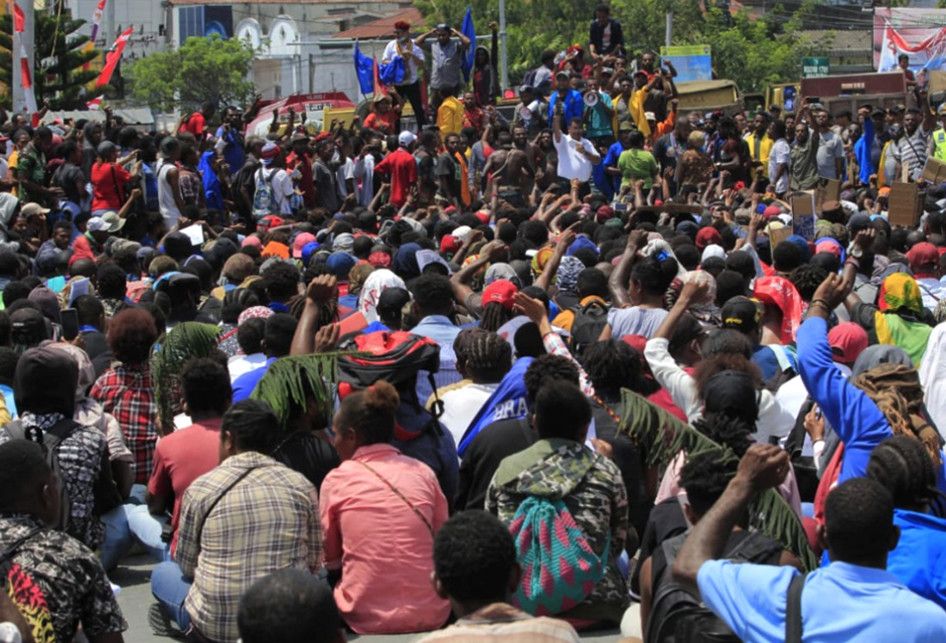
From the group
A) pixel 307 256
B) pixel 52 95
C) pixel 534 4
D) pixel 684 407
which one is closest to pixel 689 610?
pixel 684 407

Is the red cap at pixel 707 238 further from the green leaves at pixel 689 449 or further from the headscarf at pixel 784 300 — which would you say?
the green leaves at pixel 689 449

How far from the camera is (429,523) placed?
616 centimetres

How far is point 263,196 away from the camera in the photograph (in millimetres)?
18047

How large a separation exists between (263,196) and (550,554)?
12748 mm

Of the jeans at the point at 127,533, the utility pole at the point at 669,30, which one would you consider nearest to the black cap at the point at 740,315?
the jeans at the point at 127,533

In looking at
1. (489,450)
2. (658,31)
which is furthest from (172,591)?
(658,31)

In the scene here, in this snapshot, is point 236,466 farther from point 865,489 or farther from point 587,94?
point 587,94

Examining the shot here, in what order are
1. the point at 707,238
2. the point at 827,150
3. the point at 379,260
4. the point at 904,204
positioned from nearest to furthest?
the point at 379,260, the point at 707,238, the point at 904,204, the point at 827,150

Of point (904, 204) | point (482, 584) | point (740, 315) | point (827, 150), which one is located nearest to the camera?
point (482, 584)

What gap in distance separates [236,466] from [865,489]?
269 cm

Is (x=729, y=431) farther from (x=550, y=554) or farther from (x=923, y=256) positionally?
(x=923, y=256)

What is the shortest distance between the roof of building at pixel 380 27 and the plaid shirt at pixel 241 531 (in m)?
91.2

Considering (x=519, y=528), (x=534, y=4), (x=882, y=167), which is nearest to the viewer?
(x=519, y=528)

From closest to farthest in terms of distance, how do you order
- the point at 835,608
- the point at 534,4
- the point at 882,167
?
1. the point at 835,608
2. the point at 882,167
3. the point at 534,4
